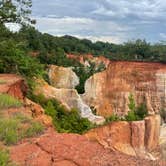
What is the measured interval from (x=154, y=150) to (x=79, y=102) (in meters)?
6.19

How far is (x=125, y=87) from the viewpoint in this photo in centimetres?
3631

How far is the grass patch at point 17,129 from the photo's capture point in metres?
6.55

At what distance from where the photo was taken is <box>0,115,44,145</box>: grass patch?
6547mm

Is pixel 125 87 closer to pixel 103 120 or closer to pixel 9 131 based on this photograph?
pixel 103 120

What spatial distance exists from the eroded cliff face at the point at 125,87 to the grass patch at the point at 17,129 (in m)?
27.4

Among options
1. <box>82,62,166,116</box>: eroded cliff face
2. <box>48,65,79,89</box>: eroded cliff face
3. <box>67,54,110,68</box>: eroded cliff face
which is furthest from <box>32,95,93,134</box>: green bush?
<box>67,54,110,68</box>: eroded cliff face

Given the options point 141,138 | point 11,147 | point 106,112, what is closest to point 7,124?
point 11,147

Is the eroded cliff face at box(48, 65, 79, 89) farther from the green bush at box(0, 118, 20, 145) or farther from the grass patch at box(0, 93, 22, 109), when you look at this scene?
the green bush at box(0, 118, 20, 145)

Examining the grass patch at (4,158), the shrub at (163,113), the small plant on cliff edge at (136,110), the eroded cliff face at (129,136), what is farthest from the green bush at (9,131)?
the shrub at (163,113)

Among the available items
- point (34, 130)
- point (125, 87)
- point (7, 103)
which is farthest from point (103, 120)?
point (34, 130)

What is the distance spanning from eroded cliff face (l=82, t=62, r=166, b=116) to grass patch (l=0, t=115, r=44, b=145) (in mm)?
27400

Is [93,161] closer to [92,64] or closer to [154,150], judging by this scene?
[154,150]

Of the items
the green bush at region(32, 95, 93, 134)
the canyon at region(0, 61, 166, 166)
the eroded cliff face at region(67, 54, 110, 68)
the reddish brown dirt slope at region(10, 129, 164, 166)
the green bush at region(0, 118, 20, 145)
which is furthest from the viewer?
the eroded cliff face at region(67, 54, 110, 68)

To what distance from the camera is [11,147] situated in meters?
6.26
